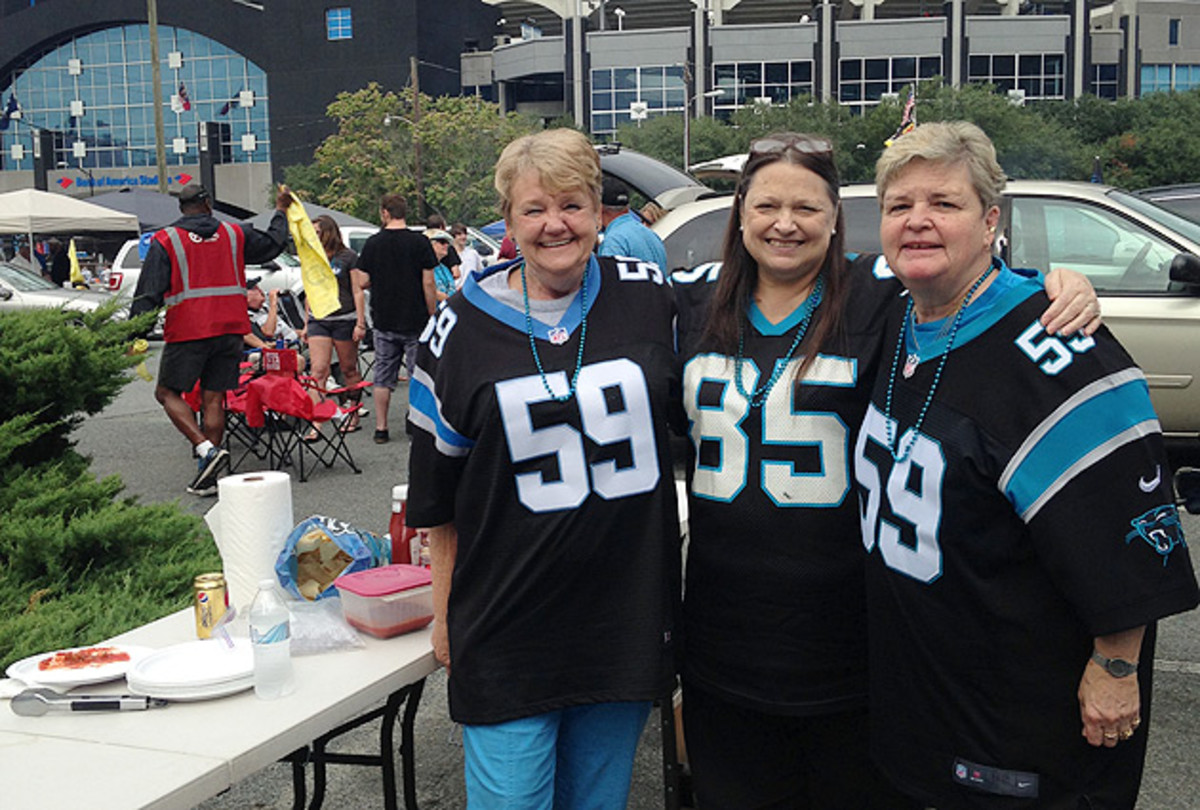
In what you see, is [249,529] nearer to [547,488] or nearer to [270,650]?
[270,650]

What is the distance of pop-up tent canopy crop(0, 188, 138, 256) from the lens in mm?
23781

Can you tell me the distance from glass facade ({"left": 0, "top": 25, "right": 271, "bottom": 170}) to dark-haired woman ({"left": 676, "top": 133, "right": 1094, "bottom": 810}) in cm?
7790

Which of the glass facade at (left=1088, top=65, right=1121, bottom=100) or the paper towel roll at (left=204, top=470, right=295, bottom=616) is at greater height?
the glass facade at (left=1088, top=65, right=1121, bottom=100)

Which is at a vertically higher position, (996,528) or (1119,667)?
(996,528)

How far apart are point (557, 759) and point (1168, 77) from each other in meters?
94.4

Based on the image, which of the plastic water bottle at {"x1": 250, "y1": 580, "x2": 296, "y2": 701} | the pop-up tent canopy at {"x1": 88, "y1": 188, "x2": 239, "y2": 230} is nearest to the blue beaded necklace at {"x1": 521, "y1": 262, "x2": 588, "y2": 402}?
the plastic water bottle at {"x1": 250, "y1": 580, "x2": 296, "y2": 701}

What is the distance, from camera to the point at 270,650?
2449 millimetres

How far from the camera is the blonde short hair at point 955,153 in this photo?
7.21ft

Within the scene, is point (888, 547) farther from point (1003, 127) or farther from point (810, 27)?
point (810, 27)

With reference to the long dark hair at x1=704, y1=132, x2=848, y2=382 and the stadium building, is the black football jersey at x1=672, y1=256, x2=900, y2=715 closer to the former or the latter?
the long dark hair at x1=704, y1=132, x2=848, y2=382

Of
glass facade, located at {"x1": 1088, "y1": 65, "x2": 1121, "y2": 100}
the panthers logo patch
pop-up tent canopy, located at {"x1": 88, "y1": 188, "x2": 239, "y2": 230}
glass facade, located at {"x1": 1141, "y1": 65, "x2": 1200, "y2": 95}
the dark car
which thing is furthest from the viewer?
glass facade, located at {"x1": 1141, "y1": 65, "x2": 1200, "y2": 95}

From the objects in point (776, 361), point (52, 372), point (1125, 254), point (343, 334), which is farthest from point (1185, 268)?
point (343, 334)

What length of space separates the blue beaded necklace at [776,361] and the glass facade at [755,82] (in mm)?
72614

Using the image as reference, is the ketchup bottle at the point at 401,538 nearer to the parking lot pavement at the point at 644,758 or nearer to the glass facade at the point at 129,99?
the parking lot pavement at the point at 644,758
